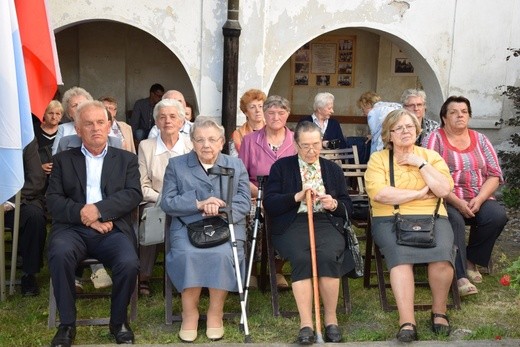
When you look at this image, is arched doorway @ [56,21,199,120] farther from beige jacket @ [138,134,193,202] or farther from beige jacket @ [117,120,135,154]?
beige jacket @ [138,134,193,202]

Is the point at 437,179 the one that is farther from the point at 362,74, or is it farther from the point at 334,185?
the point at 362,74

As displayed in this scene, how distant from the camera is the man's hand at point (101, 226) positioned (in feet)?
18.4

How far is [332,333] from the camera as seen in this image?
18.1 ft

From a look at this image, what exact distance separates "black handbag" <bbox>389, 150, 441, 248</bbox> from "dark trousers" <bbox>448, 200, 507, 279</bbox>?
72cm

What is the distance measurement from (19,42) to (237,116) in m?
4.06

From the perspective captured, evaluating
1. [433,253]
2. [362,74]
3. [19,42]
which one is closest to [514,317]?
[433,253]

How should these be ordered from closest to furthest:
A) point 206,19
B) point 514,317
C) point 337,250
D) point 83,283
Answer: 1. point 337,250
2. point 514,317
3. point 83,283
4. point 206,19

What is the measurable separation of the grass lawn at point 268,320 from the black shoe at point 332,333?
0.35 ft

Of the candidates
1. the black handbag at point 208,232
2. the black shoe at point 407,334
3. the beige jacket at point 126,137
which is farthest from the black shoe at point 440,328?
the beige jacket at point 126,137

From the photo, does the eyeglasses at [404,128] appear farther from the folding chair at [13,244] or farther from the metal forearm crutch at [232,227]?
the folding chair at [13,244]

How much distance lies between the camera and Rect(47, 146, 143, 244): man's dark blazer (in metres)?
5.64

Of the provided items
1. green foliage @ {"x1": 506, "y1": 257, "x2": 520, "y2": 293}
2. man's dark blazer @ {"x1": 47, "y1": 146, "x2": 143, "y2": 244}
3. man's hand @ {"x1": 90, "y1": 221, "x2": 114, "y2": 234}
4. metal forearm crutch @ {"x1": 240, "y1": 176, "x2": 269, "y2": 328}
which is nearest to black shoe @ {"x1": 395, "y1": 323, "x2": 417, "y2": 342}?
green foliage @ {"x1": 506, "y1": 257, "x2": 520, "y2": 293}

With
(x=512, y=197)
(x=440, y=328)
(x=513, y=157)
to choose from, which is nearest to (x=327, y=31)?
(x=513, y=157)

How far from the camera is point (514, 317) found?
20.0 ft
